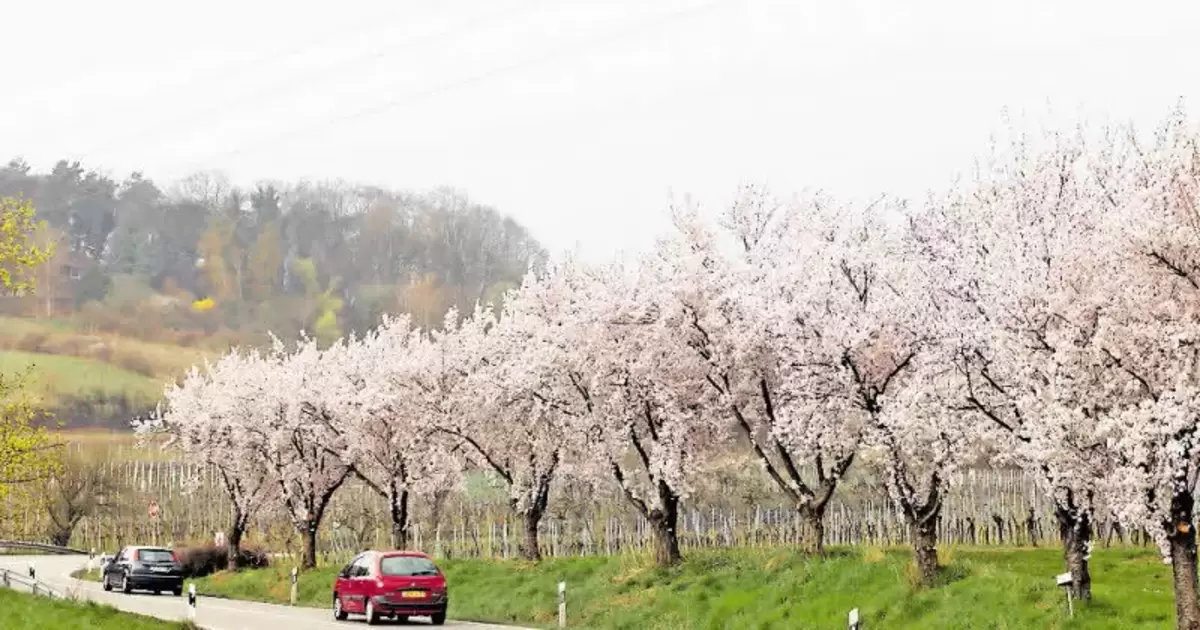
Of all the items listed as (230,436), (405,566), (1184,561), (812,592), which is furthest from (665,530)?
(230,436)

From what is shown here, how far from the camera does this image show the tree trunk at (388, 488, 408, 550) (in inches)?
1950

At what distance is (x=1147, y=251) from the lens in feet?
63.4

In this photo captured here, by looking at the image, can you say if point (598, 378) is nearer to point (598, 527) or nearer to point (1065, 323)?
point (1065, 323)

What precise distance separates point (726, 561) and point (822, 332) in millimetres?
8242

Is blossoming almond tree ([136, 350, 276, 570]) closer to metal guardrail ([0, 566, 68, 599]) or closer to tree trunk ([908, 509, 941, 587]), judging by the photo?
metal guardrail ([0, 566, 68, 599])

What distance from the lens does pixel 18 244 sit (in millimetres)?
28875

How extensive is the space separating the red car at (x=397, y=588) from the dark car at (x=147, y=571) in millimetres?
19497

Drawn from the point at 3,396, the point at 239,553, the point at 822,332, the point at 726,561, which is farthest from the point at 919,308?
the point at 239,553

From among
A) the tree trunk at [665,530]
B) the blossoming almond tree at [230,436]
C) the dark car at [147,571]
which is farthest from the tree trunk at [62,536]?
the tree trunk at [665,530]

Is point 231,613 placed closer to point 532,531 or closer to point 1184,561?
point 532,531

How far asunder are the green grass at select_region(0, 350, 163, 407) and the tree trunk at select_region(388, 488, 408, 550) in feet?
400

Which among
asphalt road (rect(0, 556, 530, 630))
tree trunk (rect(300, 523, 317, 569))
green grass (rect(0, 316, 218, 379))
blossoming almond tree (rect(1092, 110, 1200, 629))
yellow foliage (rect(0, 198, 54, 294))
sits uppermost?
green grass (rect(0, 316, 218, 379))

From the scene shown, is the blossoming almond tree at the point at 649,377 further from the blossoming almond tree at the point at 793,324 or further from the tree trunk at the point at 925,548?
the tree trunk at the point at 925,548

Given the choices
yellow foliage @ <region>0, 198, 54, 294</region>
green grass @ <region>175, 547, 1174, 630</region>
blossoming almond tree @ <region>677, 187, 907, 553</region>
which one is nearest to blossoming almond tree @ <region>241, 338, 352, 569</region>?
green grass @ <region>175, 547, 1174, 630</region>
